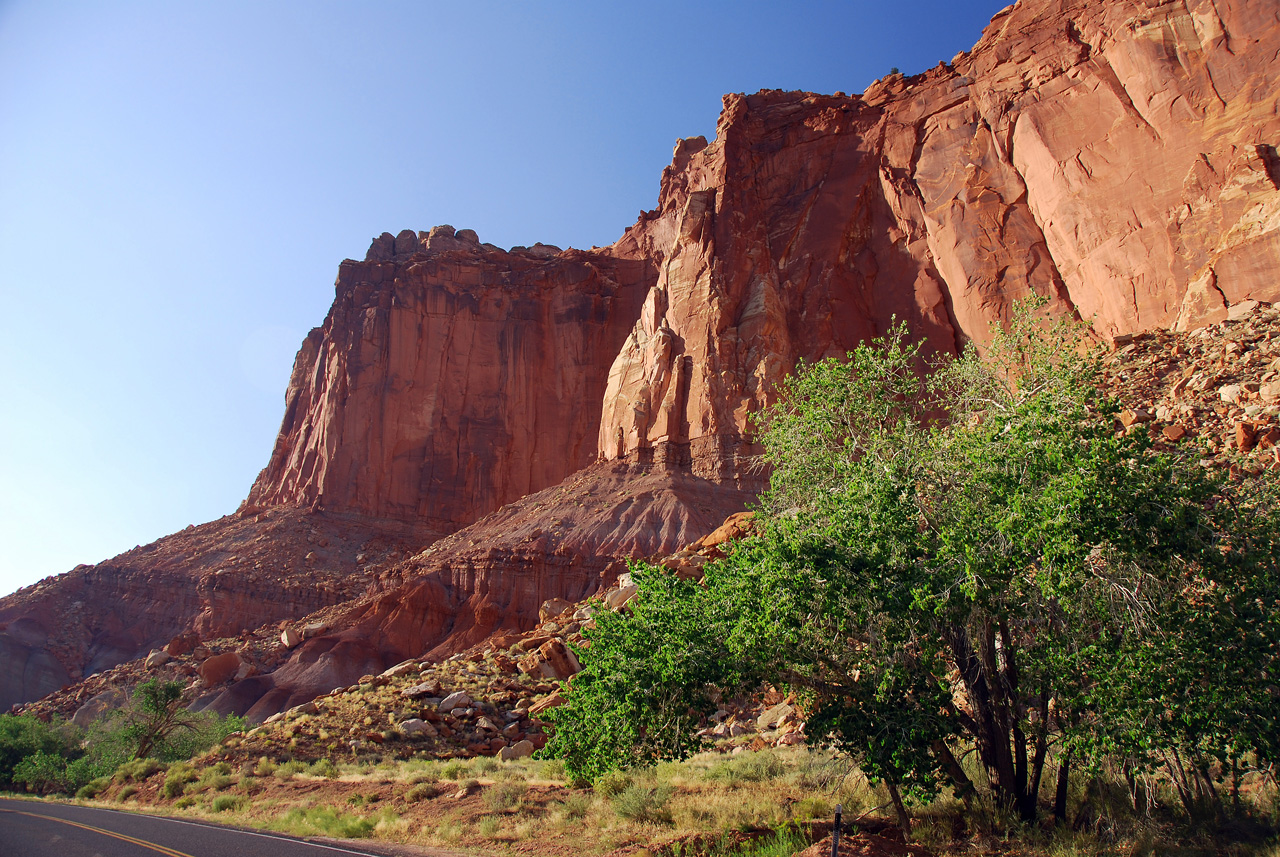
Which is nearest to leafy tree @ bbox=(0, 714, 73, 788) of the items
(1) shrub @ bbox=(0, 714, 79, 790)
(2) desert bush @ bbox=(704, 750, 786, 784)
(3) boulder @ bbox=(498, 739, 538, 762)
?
(1) shrub @ bbox=(0, 714, 79, 790)

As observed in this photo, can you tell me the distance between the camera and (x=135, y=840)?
12.3m

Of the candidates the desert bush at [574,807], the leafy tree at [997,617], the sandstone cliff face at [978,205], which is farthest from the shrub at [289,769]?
the sandstone cliff face at [978,205]

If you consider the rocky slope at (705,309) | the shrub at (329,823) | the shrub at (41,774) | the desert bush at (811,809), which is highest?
the rocky slope at (705,309)

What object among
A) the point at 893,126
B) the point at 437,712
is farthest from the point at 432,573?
the point at 893,126

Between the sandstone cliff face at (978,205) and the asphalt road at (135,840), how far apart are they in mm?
29413

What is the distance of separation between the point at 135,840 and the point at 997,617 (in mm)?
13885

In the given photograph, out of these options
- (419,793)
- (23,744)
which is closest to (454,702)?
(419,793)

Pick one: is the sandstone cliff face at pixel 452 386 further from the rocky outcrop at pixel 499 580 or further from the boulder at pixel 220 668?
the boulder at pixel 220 668

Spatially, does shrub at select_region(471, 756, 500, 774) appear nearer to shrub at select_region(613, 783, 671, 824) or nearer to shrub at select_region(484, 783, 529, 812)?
shrub at select_region(484, 783, 529, 812)

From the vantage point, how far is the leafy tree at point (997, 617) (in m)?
7.93

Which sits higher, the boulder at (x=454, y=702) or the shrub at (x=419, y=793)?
the boulder at (x=454, y=702)

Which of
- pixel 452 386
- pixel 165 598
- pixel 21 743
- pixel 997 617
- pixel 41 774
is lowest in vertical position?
pixel 41 774

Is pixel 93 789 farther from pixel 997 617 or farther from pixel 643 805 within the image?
pixel 997 617

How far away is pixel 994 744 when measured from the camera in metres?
9.73
